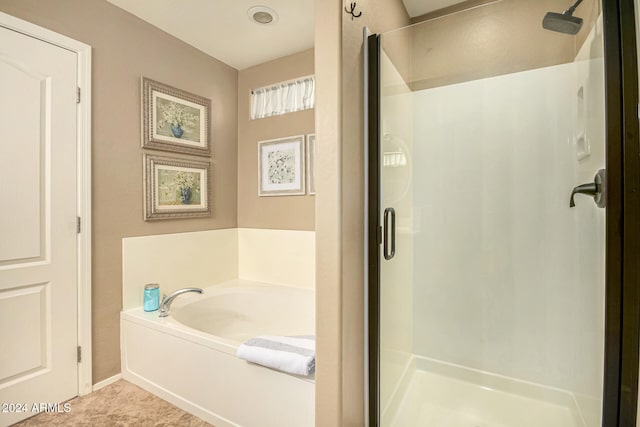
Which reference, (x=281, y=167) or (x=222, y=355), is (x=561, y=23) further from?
(x=222, y=355)

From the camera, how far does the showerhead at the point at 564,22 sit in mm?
1279

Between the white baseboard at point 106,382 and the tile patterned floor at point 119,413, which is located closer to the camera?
the tile patterned floor at point 119,413

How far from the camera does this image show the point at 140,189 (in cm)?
224

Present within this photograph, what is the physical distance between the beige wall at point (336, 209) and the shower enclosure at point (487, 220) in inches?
6.1

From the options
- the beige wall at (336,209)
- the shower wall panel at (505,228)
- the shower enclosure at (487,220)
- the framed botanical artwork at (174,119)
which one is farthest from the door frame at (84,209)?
the shower wall panel at (505,228)

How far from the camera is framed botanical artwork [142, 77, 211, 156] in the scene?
7.40ft

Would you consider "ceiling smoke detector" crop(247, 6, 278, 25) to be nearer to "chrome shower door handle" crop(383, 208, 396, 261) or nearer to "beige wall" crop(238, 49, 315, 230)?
"beige wall" crop(238, 49, 315, 230)

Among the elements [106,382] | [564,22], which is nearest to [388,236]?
[564,22]

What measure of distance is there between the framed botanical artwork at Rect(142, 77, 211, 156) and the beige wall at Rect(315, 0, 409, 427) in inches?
62.7

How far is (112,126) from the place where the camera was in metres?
2.07

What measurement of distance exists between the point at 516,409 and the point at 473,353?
0.32 m

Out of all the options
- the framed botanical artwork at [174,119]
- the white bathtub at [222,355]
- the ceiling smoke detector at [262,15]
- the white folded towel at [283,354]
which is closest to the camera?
the white folded towel at [283,354]

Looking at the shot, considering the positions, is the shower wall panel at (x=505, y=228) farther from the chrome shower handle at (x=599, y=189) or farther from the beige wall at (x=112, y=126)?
the beige wall at (x=112, y=126)

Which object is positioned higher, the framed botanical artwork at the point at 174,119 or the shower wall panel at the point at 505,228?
the framed botanical artwork at the point at 174,119
